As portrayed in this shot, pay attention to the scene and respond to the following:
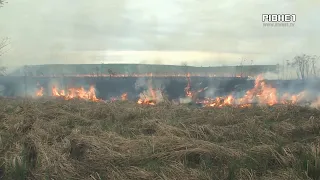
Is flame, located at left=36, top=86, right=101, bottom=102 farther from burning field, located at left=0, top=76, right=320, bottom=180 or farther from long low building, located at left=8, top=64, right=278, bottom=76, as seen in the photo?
burning field, located at left=0, top=76, right=320, bottom=180

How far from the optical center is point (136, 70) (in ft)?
75.1

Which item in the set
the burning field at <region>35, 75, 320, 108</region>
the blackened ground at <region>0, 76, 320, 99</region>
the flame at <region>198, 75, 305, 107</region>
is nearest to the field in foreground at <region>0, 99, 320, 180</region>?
the burning field at <region>35, 75, 320, 108</region>

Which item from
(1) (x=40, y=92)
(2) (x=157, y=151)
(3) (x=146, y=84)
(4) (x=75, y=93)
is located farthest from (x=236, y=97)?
(2) (x=157, y=151)

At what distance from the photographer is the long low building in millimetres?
21016

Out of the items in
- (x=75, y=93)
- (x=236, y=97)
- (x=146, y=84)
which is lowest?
(x=236, y=97)

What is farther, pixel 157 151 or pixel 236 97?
pixel 236 97

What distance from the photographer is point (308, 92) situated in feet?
60.5

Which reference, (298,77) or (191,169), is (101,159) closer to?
(191,169)

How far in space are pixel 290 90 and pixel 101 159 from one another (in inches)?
611

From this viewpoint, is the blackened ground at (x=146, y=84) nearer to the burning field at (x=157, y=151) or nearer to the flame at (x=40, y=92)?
the flame at (x=40, y=92)

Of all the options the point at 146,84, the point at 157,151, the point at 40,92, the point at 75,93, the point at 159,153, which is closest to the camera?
the point at 159,153

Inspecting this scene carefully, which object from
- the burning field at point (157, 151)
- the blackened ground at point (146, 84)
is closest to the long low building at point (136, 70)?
the blackened ground at point (146, 84)

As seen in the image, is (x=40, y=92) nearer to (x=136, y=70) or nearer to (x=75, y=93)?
(x=75, y=93)

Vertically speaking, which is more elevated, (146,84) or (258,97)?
(146,84)
